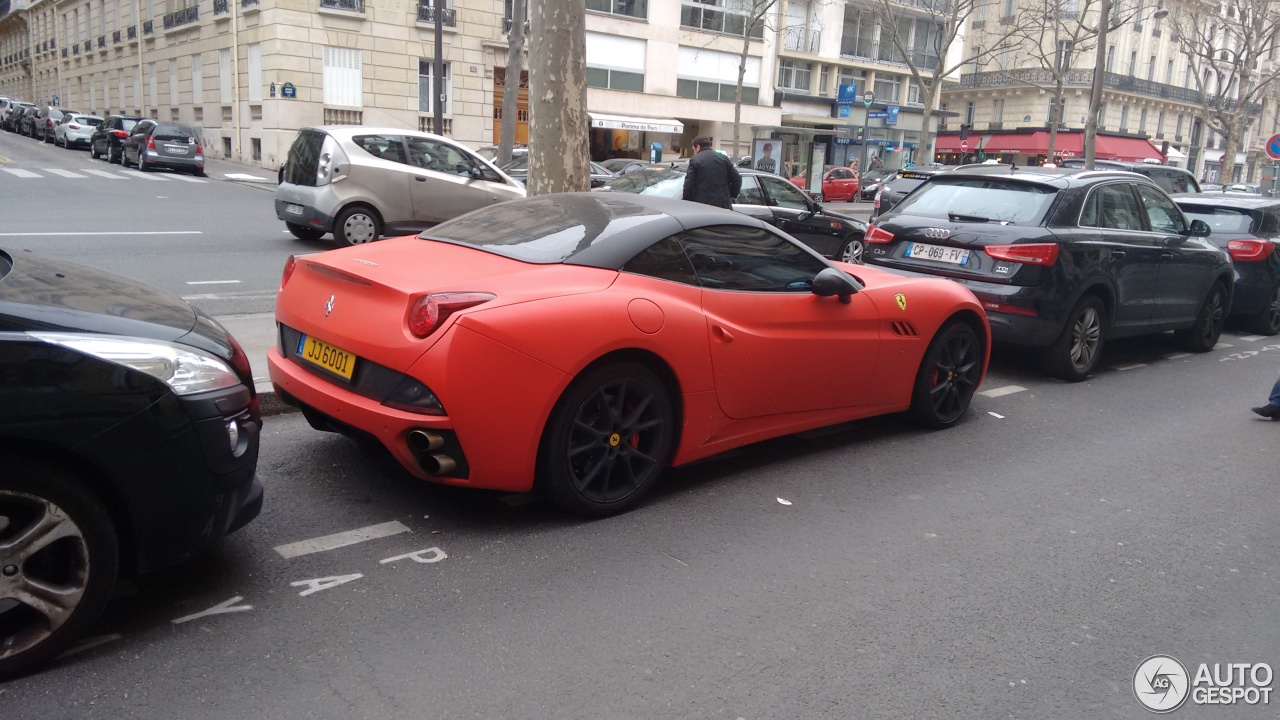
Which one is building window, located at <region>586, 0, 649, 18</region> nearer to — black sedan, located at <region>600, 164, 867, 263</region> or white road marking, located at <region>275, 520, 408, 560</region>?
black sedan, located at <region>600, 164, 867, 263</region>

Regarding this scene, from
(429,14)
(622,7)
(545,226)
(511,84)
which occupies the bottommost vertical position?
(545,226)

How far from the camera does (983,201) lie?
788 centimetres

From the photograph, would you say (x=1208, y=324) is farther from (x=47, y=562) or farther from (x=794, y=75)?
(x=794, y=75)

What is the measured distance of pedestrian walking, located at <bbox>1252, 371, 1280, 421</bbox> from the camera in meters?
7.00

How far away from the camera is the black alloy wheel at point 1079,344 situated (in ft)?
25.3

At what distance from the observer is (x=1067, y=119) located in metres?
56.0

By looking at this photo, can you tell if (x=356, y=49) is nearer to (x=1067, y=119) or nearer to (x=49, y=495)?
(x=49, y=495)

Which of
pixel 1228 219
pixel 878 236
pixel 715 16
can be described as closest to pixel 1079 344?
pixel 878 236

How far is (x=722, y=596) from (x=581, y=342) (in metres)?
1.18

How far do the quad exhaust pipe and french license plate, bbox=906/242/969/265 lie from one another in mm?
5093

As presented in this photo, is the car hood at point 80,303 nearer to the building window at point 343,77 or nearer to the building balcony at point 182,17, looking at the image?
the building window at point 343,77

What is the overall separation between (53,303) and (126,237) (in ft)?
35.8

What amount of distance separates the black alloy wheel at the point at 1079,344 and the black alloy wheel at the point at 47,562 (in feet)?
22.6

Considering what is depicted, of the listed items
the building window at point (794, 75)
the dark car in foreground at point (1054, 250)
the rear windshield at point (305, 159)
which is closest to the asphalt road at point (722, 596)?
the dark car in foreground at point (1054, 250)
